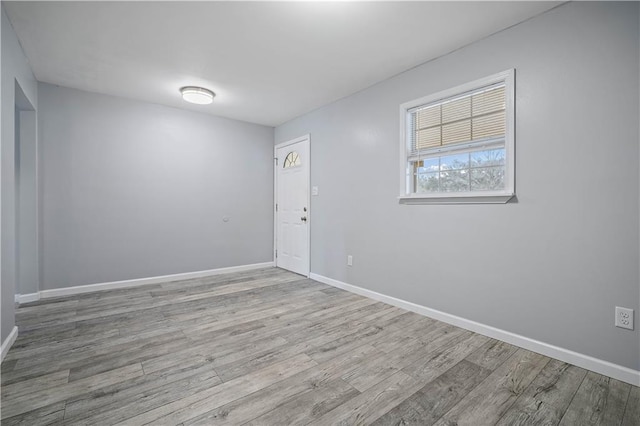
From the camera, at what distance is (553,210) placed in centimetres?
210

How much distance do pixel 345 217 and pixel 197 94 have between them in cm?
245

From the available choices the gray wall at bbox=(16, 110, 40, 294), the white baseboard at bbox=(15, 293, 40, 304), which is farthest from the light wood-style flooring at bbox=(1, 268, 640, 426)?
the gray wall at bbox=(16, 110, 40, 294)

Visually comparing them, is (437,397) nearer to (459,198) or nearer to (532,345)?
(532,345)

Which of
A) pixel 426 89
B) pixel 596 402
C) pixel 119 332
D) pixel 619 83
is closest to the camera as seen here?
pixel 596 402

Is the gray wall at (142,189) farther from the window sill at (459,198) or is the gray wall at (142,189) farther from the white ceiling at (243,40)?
the window sill at (459,198)

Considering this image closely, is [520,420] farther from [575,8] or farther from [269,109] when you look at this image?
[269,109]

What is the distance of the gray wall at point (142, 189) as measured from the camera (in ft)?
11.5

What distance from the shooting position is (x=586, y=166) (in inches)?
77.1

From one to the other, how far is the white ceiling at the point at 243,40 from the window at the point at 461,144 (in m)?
0.46

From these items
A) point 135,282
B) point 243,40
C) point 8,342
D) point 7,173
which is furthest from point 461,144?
point 135,282

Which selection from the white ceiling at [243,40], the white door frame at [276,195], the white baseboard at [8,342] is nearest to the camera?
the white baseboard at [8,342]

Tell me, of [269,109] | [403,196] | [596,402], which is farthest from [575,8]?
[269,109]

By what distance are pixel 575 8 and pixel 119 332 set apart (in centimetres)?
434

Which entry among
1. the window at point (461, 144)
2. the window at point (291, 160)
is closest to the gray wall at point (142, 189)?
the window at point (291, 160)
